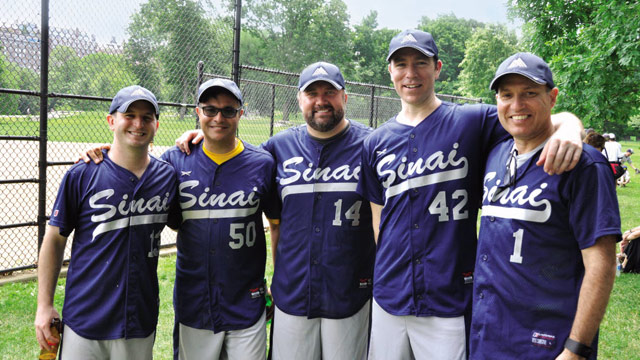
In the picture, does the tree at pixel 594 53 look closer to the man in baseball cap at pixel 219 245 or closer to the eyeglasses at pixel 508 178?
the eyeglasses at pixel 508 178

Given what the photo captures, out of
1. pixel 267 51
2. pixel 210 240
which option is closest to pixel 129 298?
pixel 210 240

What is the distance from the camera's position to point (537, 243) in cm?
218

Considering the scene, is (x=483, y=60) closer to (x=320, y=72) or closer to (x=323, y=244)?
(x=320, y=72)

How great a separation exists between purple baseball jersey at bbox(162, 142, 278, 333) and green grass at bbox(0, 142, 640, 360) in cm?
146

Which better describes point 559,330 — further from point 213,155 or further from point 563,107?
point 563,107

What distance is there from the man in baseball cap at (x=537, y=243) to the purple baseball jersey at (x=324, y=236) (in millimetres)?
979

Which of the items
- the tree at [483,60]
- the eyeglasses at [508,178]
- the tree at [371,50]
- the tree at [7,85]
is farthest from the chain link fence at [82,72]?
the tree at [371,50]

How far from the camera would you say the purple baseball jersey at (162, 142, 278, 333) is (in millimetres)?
3135

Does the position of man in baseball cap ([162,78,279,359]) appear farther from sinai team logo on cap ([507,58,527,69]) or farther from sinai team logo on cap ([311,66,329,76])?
sinai team logo on cap ([507,58,527,69])

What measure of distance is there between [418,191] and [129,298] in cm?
190

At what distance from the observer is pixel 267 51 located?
60.8 metres

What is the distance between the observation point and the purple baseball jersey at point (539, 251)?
80.8 inches

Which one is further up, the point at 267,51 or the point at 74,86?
the point at 267,51

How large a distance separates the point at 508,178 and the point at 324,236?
1.33m
